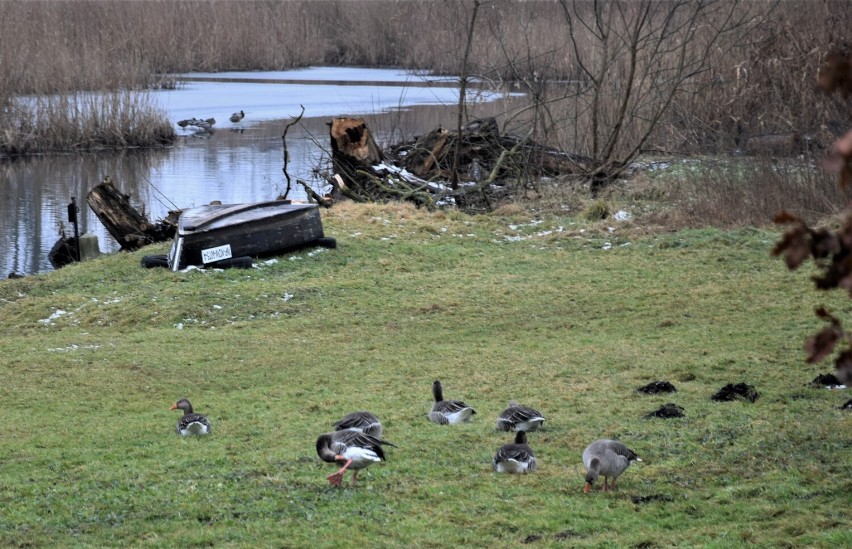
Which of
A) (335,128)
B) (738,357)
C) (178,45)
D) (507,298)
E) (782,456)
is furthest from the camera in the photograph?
(178,45)

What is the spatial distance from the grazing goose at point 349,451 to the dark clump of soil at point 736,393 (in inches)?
118

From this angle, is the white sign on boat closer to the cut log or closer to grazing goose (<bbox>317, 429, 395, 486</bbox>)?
the cut log

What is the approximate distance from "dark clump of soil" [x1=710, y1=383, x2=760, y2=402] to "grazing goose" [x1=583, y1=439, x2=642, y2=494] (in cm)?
221

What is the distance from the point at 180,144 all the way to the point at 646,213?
73.6 feet

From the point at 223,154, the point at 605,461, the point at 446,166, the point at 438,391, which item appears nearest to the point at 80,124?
the point at 223,154

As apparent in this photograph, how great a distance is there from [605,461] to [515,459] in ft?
2.06

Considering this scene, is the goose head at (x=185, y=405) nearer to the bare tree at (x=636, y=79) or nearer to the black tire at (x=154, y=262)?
the black tire at (x=154, y=262)

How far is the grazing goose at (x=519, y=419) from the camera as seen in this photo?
688 cm

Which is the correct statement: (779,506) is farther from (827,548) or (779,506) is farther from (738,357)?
(738,357)

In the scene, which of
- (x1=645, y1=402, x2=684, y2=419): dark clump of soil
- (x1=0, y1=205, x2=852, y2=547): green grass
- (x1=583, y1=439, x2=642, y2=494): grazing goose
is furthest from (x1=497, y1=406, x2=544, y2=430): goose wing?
(x1=583, y1=439, x2=642, y2=494): grazing goose

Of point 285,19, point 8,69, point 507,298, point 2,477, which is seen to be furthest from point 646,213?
point 285,19

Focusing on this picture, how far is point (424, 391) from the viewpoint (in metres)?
8.58

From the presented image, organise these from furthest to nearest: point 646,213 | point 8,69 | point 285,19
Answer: point 285,19
point 8,69
point 646,213

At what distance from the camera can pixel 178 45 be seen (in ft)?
156
